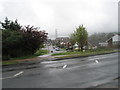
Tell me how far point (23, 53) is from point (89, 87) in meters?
15.8

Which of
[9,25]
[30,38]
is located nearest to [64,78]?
[30,38]

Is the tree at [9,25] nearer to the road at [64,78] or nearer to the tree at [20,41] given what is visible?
the tree at [20,41]

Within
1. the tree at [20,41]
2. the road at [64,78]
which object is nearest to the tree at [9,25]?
the tree at [20,41]

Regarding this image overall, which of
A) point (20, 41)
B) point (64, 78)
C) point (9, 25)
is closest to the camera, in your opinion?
point (64, 78)

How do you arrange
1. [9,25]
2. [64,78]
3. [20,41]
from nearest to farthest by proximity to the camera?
1. [64,78]
2. [20,41]
3. [9,25]

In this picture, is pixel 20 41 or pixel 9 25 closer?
pixel 20 41

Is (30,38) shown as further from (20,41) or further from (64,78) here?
(64,78)

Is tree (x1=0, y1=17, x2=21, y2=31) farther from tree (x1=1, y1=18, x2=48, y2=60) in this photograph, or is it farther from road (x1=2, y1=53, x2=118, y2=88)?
road (x1=2, y1=53, x2=118, y2=88)

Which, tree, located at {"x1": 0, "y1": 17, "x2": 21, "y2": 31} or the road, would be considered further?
tree, located at {"x1": 0, "y1": 17, "x2": 21, "y2": 31}

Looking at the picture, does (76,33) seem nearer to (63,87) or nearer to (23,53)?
(23,53)

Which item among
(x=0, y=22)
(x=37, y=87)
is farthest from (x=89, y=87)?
(x=0, y=22)

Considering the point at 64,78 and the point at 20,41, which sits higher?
the point at 20,41

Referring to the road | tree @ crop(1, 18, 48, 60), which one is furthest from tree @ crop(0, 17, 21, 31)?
the road

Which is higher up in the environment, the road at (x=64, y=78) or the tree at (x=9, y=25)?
the tree at (x=9, y=25)
